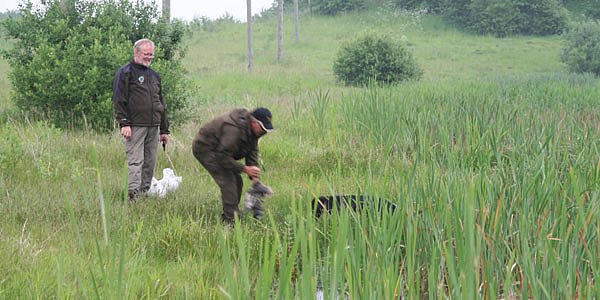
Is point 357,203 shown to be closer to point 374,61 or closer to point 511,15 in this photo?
point 374,61

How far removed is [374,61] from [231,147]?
14.1 meters

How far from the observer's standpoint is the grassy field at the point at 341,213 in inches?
63.1

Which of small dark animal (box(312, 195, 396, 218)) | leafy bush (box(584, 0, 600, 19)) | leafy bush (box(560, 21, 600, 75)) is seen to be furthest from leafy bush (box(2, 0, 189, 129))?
leafy bush (box(584, 0, 600, 19))

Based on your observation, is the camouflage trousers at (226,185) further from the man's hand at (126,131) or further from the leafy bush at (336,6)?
the leafy bush at (336,6)

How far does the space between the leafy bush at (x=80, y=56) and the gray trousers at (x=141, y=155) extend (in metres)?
1.91

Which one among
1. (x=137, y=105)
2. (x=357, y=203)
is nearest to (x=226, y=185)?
(x=137, y=105)

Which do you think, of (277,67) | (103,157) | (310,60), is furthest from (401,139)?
(310,60)

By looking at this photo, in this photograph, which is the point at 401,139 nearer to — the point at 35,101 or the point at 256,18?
the point at 35,101

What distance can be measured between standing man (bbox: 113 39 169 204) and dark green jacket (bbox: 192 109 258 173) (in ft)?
3.34

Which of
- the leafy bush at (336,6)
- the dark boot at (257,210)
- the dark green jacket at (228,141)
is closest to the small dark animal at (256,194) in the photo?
the dark boot at (257,210)

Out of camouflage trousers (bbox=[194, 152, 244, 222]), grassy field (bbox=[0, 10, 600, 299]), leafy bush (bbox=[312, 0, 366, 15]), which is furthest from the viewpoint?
leafy bush (bbox=[312, 0, 366, 15])

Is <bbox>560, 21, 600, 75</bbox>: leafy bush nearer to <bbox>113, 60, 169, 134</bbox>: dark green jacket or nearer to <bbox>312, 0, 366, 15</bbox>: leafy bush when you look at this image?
<bbox>312, 0, 366, 15</bbox>: leafy bush

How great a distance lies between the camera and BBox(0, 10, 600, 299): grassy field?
5.25 feet

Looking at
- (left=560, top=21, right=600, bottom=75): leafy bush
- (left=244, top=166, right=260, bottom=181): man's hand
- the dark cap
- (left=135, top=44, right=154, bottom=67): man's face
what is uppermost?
(left=560, top=21, right=600, bottom=75): leafy bush
